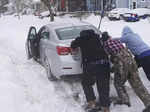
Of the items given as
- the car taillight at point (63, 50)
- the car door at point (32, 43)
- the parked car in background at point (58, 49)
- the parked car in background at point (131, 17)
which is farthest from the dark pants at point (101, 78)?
the parked car in background at point (131, 17)

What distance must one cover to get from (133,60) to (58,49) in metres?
1.88

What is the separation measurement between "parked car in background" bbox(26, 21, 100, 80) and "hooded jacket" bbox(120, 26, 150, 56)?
115 centimetres

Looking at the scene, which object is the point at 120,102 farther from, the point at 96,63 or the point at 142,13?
the point at 142,13

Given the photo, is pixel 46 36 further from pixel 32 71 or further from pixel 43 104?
pixel 43 104

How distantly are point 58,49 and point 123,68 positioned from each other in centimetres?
178

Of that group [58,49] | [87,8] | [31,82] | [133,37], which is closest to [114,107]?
[133,37]

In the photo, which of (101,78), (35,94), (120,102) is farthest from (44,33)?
(120,102)

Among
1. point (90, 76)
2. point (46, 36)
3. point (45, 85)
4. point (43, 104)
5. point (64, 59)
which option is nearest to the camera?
point (90, 76)

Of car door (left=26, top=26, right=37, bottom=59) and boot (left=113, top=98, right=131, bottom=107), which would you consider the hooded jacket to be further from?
car door (left=26, top=26, right=37, bottom=59)

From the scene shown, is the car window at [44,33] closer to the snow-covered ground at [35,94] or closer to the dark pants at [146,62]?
the snow-covered ground at [35,94]

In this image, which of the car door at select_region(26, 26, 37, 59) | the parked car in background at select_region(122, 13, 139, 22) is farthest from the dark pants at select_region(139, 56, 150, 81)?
the parked car in background at select_region(122, 13, 139, 22)

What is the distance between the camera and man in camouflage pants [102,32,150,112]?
5398mm

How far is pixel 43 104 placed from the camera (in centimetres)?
579

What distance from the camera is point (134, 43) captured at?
5.57 meters
